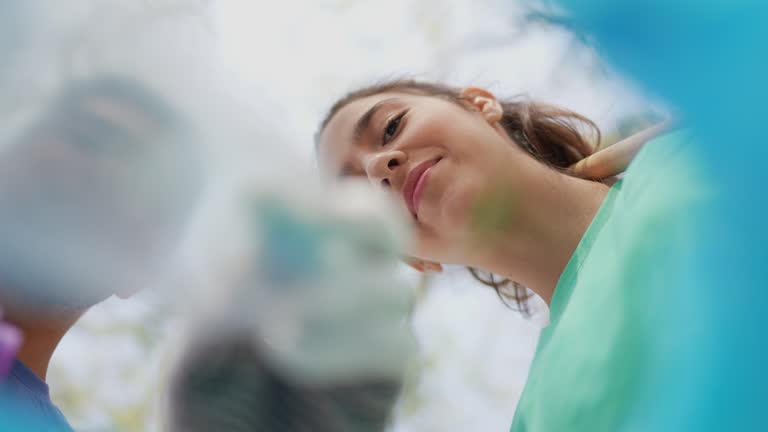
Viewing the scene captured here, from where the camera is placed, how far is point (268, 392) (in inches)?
11.2

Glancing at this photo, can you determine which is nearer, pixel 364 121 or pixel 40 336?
pixel 40 336

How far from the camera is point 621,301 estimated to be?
35 cm

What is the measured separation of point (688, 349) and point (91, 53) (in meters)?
0.32

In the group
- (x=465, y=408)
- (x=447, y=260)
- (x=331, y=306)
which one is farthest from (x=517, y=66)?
(x=331, y=306)

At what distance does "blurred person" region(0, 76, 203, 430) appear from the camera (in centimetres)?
32

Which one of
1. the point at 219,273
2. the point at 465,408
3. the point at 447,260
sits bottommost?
the point at 465,408

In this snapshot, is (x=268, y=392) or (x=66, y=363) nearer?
(x=268, y=392)

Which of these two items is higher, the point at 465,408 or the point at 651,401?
the point at 651,401

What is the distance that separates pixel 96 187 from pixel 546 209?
1.10 ft

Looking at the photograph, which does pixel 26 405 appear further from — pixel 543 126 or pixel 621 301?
pixel 543 126

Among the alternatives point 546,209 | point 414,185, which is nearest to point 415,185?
point 414,185

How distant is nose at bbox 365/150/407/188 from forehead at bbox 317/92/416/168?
38 mm

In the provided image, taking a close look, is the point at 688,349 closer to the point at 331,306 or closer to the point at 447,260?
the point at 331,306

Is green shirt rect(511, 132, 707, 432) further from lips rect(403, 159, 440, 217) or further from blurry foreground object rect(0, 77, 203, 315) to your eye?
blurry foreground object rect(0, 77, 203, 315)
